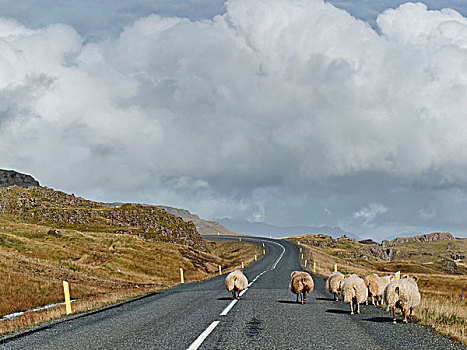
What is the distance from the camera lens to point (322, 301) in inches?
803

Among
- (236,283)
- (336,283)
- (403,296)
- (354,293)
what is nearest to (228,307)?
(236,283)

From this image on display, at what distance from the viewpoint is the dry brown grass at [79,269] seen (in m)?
25.8

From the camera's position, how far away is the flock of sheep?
45.5 ft

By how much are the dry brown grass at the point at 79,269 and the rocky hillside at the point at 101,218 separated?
24.2 metres

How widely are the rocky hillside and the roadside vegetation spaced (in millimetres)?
Result: 34461

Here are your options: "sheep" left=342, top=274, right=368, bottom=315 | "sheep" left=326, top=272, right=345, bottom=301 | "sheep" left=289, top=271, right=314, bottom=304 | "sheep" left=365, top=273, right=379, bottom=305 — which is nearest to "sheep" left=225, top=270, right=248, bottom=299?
"sheep" left=289, top=271, right=314, bottom=304

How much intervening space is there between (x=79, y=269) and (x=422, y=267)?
96.5 meters

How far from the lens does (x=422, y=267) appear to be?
11556 cm

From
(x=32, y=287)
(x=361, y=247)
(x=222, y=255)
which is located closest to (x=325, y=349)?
(x=32, y=287)

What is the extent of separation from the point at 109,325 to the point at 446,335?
32.3ft

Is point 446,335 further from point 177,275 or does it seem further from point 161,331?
point 177,275

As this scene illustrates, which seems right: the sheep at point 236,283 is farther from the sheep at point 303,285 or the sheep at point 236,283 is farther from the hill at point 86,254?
the hill at point 86,254

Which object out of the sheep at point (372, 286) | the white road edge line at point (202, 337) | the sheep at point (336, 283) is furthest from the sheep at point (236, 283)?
the white road edge line at point (202, 337)

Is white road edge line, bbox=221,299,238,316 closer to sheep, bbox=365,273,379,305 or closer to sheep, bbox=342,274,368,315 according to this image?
sheep, bbox=342,274,368,315
